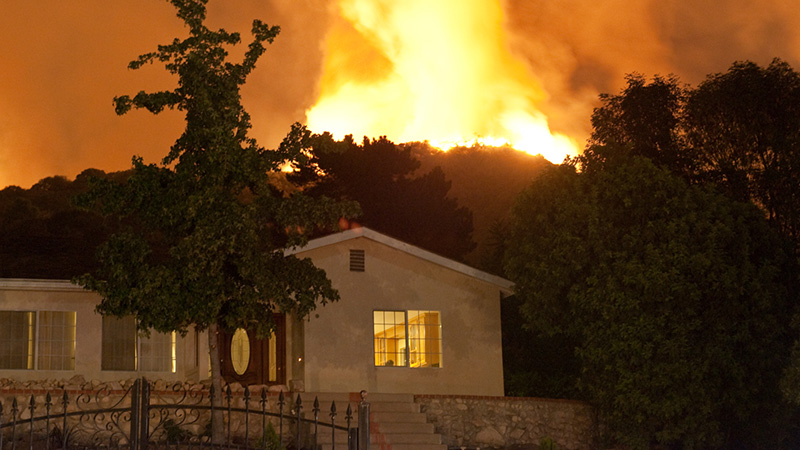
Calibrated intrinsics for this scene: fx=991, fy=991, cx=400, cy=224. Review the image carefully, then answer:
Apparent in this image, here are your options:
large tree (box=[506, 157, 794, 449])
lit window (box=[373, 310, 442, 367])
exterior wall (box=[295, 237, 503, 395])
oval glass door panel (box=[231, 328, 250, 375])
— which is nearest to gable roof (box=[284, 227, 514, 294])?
exterior wall (box=[295, 237, 503, 395])

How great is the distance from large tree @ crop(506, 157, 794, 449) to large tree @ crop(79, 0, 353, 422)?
6.71 m

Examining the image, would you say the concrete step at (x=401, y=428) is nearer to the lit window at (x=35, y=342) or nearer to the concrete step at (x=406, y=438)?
the concrete step at (x=406, y=438)

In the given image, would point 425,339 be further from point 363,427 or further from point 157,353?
point 363,427

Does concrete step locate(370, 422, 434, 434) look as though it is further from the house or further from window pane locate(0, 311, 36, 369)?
window pane locate(0, 311, 36, 369)

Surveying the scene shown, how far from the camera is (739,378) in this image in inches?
820

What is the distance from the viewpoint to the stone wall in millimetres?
21266

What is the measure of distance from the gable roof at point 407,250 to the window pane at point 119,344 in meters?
3.93

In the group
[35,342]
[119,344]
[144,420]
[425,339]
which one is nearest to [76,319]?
[35,342]

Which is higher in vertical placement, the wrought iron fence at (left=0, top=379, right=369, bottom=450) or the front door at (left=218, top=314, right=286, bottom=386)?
the front door at (left=218, top=314, right=286, bottom=386)

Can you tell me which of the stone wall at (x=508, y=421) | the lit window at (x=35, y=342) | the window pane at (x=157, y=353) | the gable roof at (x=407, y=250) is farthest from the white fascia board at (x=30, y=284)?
the stone wall at (x=508, y=421)

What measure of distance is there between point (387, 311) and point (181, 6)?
8.76 metres

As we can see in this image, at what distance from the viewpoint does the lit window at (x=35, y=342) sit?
21.8 metres

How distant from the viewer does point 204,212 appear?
667 inches

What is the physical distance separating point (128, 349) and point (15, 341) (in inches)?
95.5
